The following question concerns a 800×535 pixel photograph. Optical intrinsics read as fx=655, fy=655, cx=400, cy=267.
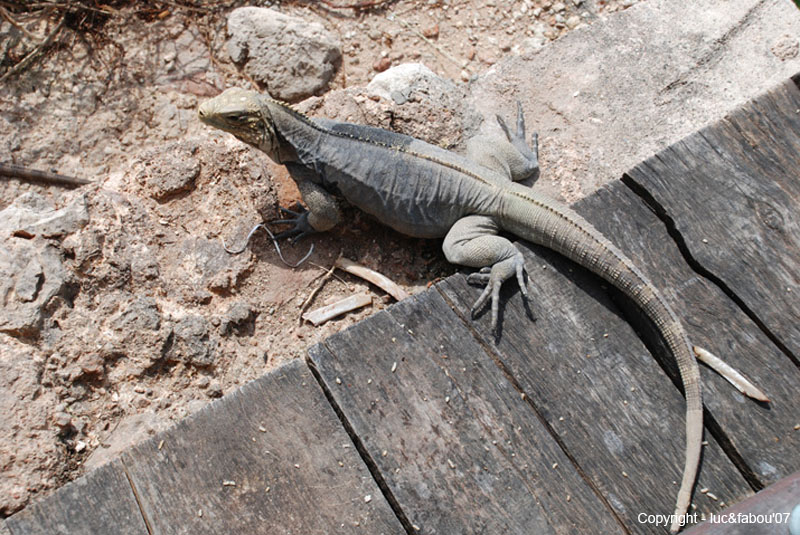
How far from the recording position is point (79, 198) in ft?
10.8

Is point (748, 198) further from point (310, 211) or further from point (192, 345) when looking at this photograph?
point (192, 345)

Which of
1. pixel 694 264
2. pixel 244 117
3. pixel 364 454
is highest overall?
pixel 694 264

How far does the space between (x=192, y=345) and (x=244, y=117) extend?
125cm

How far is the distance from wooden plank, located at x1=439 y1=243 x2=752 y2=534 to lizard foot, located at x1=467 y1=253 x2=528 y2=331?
39 millimetres

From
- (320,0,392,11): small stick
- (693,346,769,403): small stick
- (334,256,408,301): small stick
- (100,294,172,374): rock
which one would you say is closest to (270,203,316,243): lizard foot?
(334,256,408,301): small stick

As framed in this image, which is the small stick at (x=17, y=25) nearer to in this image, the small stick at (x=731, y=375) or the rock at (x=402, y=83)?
the rock at (x=402, y=83)

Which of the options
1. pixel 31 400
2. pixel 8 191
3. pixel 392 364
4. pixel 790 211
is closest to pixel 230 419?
pixel 392 364

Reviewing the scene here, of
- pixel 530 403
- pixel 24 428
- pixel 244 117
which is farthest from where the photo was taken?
pixel 244 117

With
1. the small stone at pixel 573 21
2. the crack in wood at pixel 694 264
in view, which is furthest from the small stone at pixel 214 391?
the small stone at pixel 573 21

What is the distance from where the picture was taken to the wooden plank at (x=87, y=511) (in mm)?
2109

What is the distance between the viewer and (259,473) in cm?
222

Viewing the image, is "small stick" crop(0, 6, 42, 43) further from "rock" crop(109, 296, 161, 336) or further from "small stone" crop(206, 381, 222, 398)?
"small stone" crop(206, 381, 222, 398)

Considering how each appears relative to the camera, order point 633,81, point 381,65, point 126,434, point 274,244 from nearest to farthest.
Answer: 1. point 126,434
2. point 274,244
3. point 633,81
4. point 381,65

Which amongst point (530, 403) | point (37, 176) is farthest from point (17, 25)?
point (530, 403)
